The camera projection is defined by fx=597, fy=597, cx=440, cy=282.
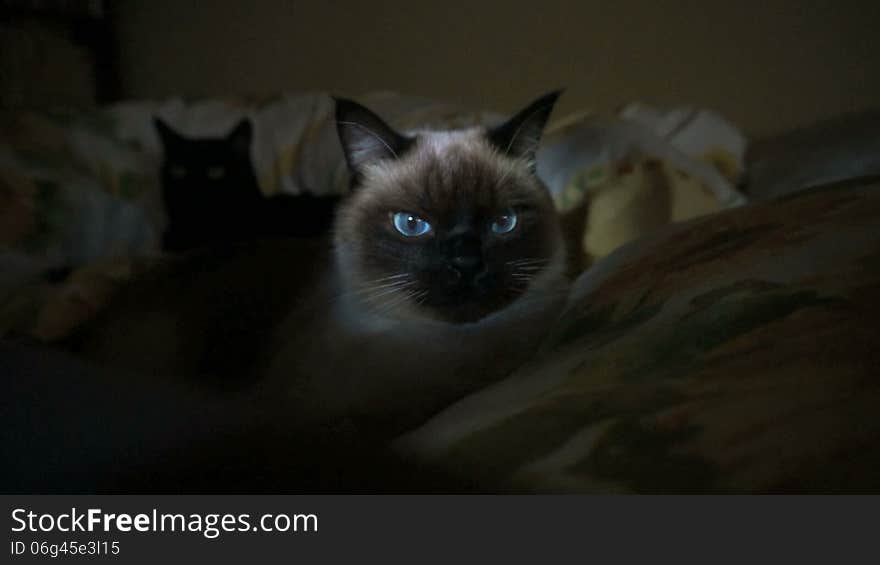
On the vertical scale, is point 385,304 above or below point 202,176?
below

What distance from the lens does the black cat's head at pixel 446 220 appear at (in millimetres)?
854

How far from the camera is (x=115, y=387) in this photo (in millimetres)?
666

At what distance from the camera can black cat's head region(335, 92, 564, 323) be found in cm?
85

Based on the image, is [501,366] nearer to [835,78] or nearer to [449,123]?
[449,123]

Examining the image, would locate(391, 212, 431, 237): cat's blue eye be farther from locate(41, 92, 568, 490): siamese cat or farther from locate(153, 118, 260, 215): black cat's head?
locate(153, 118, 260, 215): black cat's head

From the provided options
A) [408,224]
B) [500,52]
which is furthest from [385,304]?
[500,52]

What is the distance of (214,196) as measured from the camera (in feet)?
5.81

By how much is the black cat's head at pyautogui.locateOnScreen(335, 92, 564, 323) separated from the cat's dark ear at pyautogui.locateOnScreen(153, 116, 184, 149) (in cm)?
102

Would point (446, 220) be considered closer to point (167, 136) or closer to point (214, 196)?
point (214, 196)

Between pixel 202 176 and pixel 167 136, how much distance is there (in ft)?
0.50

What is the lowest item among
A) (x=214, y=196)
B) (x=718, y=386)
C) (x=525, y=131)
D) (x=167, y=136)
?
(x=718, y=386)

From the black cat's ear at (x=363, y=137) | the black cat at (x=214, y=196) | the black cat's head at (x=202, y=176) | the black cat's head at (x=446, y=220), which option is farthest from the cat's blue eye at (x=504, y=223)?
the black cat's head at (x=202, y=176)

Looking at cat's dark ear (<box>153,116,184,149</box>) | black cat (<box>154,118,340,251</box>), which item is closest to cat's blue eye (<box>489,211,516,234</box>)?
black cat (<box>154,118,340,251</box>)
